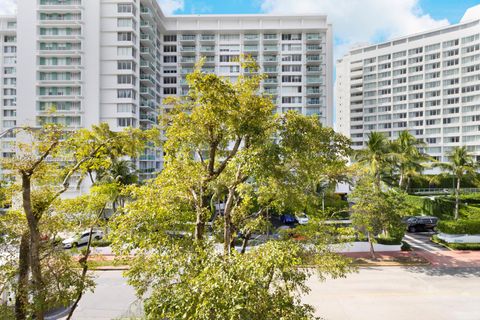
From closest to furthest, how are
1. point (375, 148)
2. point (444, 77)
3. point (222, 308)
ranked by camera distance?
1. point (222, 308)
2. point (375, 148)
3. point (444, 77)

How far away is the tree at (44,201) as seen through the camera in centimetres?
787

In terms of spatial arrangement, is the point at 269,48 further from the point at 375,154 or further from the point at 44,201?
the point at 44,201

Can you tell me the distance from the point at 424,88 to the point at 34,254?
87.3 meters

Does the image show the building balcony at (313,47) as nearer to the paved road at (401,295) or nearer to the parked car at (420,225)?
the parked car at (420,225)

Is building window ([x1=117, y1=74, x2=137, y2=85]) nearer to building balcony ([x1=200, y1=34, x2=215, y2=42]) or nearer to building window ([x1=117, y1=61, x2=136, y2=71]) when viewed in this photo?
building window ([x1=117, y1=61, x2=136, y2=71])

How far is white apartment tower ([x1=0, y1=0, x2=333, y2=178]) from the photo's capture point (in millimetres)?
49625

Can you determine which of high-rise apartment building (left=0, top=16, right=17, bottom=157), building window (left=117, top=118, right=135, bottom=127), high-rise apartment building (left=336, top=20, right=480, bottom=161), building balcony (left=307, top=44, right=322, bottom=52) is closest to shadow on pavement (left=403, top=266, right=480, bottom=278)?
building window (left=117, top=118, right=135, bottom=127)

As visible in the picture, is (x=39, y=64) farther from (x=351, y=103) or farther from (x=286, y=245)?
(x=351, y=103)

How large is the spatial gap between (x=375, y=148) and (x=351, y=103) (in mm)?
62193

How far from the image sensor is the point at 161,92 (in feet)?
205

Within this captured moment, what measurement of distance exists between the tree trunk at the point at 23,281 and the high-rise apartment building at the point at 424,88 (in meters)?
70.6

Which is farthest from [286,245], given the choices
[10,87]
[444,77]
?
→ [444,77]

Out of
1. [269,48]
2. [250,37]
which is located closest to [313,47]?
[269,48]

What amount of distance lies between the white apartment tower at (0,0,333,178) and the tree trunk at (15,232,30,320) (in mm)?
33130
